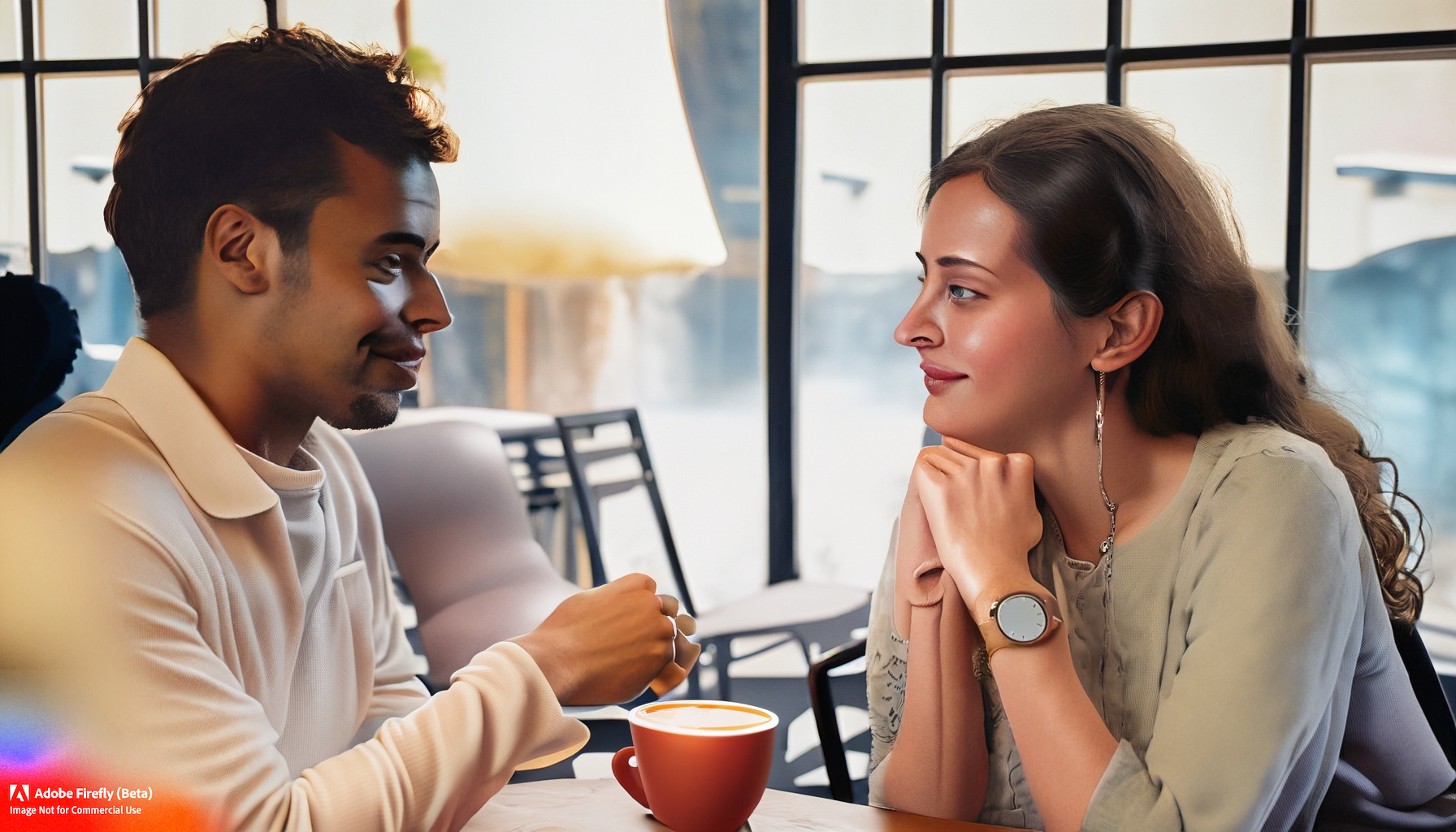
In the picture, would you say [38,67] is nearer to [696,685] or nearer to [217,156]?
[696,685]

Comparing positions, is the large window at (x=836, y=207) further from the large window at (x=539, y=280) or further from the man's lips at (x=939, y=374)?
the man's lips at (x=939, y=374)

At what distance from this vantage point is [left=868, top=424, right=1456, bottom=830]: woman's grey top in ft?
3.02

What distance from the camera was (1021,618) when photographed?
1.01m

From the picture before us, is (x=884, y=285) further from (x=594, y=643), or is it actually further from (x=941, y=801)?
(x=594, y=643)

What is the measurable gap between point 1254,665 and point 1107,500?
313 mm

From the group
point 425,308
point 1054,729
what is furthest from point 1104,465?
point 425,308

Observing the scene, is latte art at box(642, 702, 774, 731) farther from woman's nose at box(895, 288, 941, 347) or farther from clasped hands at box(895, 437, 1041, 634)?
woman's nose at box(895, 288, 941, 347)

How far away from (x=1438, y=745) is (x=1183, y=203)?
0.69 meters

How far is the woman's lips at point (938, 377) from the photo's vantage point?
46.9 inches

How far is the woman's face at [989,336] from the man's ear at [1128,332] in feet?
0.06

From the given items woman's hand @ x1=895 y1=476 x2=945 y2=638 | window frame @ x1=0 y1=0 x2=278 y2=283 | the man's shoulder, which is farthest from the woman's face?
window frame @ x1=0 y1=0 x2=278 y2=283

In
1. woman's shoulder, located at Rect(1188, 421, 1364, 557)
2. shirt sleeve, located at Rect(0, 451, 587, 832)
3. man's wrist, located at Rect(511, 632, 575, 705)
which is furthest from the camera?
woman's shoulder, located at Rect(1188, 421, 1364, 557)

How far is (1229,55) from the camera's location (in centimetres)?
265

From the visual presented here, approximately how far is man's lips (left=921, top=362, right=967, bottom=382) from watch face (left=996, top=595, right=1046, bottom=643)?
0.94 ft
